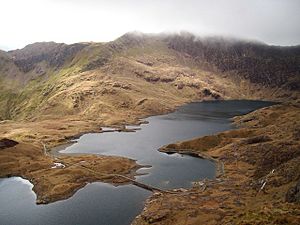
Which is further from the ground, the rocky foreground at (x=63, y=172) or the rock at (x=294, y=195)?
the rock at (x=294, y=195)

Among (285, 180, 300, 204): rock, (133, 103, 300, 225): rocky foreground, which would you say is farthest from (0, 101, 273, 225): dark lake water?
(285, 180, 300, 204): rock

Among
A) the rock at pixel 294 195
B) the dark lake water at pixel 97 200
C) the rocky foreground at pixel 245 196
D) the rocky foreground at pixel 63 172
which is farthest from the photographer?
the rocky foreground at pixel 63 172

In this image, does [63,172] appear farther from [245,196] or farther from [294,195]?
[294,195]

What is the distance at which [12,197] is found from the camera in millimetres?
146375

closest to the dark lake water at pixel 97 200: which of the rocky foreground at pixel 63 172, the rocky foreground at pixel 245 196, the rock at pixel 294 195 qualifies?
the rocky foreground at pixel 63 172

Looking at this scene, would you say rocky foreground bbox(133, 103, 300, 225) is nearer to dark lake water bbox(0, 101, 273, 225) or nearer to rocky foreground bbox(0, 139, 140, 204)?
dark lake water bbox(0, 101, 273, 225)

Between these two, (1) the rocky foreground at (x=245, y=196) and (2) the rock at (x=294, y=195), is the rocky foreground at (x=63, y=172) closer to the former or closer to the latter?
(1) the rocky foreground at (x=245, y=196)

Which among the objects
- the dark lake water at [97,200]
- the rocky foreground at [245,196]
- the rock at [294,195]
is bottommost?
the dark lake water at [97,200]

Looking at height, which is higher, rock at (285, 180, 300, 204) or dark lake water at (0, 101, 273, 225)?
rock at (285, 180, 300, 204)

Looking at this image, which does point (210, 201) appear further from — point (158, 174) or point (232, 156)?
point (232, 156)

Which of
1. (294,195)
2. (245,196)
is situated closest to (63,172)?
(245,196)

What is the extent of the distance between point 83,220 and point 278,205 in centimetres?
5992

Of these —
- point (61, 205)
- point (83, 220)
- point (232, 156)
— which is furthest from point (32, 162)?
point (232, 156)

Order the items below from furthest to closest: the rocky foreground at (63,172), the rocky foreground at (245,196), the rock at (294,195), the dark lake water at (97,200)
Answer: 1. the rocky foreground at (63,172)
2. the dark lake water at (97,200)
3. the rock at (294,195)
4. the rocky foreground at (245,196)
